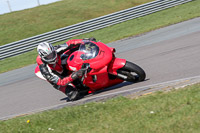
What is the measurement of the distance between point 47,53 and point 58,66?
1.68ft

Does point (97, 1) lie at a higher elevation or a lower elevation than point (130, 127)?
lower

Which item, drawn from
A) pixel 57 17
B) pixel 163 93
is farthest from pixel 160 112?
Result: pixel 57 17

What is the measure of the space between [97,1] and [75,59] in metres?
19.7

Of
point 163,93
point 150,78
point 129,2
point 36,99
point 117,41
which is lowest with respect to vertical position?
point 129,2

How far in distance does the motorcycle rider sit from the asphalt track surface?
0.41 meters

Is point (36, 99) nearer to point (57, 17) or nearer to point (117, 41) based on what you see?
point (117, 41)

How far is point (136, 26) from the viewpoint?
16875 millimetres

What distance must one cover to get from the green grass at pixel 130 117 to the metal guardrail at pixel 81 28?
36.1 ft

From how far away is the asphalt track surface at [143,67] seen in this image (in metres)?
7.23

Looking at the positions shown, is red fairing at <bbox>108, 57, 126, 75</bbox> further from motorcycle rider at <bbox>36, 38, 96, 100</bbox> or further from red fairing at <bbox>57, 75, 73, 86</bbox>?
red fairing at <bbox>57, 75, 73, 86</bbox>

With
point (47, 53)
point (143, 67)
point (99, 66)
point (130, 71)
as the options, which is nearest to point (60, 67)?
point (47, 53)

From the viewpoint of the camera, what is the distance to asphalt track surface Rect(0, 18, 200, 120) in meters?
7.23

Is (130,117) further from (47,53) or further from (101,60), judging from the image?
(47,53)

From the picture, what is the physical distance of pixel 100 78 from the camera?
7.00 metres
